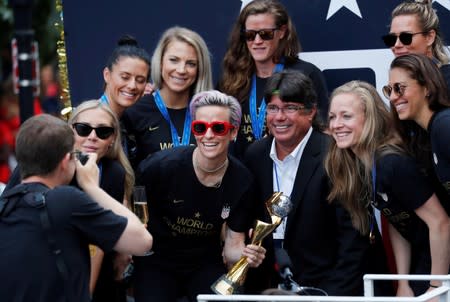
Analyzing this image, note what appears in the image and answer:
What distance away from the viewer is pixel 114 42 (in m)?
8.37

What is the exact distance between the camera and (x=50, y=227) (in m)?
5.11

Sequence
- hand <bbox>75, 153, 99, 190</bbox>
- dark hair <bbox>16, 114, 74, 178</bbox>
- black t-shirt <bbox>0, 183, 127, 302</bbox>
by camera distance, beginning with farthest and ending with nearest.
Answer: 1. hand <bbox>75, 153, 99, 190</bbox>
2. dark hair <bbox>16, 114, 74, 178</bbox>
3. black t-shirt <bbox>0, 183, 127, 302</bbox>

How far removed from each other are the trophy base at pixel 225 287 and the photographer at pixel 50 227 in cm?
98

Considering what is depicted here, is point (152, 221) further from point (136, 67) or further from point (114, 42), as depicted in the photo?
point (114, 42)

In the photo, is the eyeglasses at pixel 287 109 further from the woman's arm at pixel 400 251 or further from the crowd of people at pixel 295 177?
the woman's arm at pixel 400 251

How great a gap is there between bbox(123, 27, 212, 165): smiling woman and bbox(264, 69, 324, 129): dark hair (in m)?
0.70

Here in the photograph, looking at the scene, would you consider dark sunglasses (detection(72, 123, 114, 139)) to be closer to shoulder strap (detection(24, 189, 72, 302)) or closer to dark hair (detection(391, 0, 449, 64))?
shoulder strap (detection(24, 189, 72, 302))

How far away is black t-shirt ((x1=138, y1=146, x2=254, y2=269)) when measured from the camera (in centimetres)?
661

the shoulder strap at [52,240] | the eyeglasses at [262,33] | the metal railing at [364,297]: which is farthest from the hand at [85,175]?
the eyeglasses at [262,33]

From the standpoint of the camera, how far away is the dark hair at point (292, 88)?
6.68 m

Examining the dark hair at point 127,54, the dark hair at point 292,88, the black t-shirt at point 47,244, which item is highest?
the dark hair at point 127,54

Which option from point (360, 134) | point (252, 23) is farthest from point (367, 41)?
point (360, 134)

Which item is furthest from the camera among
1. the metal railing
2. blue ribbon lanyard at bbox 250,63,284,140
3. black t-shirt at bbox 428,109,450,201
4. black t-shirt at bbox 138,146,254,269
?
blue ribbon lanyard at bbox 250,63,284,140

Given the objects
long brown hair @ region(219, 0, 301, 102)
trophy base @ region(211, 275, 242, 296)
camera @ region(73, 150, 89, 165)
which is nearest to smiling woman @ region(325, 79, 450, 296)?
trophy base @ region(211, 275, 242, 296)
